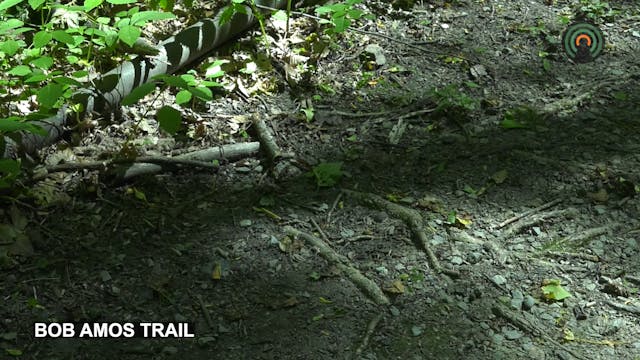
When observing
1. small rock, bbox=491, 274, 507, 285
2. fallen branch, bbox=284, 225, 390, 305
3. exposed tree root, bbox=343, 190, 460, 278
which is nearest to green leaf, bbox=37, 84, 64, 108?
fallen branch, bbox=284, 225, 390, 305

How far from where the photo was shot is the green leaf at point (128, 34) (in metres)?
3.59

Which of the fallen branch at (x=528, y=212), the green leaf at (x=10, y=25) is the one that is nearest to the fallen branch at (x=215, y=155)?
the green leaf at (x=10, y=25)

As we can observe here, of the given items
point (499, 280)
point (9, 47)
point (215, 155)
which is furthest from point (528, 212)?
point (9, 47)

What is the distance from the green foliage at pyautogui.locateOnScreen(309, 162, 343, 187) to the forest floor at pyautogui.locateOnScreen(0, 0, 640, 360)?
1 centimetres

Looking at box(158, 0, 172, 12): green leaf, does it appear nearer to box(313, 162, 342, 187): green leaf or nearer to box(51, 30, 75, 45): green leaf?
box(51, 30, 75, 45): green leaf

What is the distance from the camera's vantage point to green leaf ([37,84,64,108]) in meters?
3.39

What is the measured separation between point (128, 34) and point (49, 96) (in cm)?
57

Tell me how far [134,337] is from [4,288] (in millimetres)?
748

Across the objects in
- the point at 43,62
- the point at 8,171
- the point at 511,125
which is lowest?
the point at 8,171

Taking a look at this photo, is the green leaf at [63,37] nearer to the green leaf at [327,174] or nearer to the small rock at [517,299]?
the green leaf at [327,174]

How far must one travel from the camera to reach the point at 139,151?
407 centimetres

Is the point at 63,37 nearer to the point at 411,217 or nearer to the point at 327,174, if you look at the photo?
the point at 327,174

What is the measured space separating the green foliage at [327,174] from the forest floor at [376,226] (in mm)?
14

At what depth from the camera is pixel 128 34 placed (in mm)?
3607
